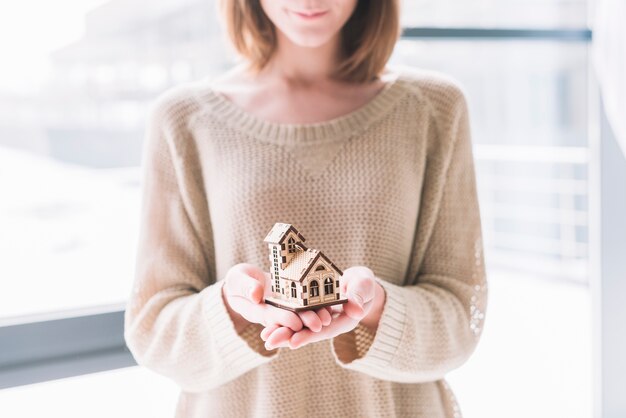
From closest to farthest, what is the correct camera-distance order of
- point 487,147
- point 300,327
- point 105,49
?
point 300,327
point 105,49
point 487,147

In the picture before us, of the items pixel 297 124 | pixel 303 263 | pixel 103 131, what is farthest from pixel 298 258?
pixel 103 131

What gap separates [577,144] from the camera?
2354 mm

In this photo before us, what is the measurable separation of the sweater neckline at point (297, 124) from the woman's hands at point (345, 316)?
10.9 inches

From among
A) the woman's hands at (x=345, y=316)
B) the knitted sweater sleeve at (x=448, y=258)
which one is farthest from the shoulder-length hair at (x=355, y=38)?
the woman's hands at (x=345, y=316)

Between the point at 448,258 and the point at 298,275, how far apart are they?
399 millimetres

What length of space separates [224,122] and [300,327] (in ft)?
1.48

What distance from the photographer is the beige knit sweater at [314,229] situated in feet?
3.35

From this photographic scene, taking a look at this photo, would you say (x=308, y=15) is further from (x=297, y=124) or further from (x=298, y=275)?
(x=298, y=275)

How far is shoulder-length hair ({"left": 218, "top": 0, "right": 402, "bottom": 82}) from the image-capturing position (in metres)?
1.14

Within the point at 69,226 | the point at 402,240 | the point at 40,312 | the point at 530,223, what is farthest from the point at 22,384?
the point at 530,223

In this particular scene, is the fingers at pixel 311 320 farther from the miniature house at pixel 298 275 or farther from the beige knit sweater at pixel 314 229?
the beige knit sweater at pixel 314 229

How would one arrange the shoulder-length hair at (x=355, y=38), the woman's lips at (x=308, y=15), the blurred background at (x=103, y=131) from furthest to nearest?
the blurred background at (x=103, y=131) → the shoulder-length hair at (x=355, y=38) → the woman's lips at (x=308, y=15)

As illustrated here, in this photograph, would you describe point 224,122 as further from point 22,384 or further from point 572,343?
point 572,343

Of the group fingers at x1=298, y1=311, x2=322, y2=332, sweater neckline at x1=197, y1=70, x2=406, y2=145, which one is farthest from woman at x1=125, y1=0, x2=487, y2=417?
fingers at x1=298, y1=311, x2=322, y2=332
